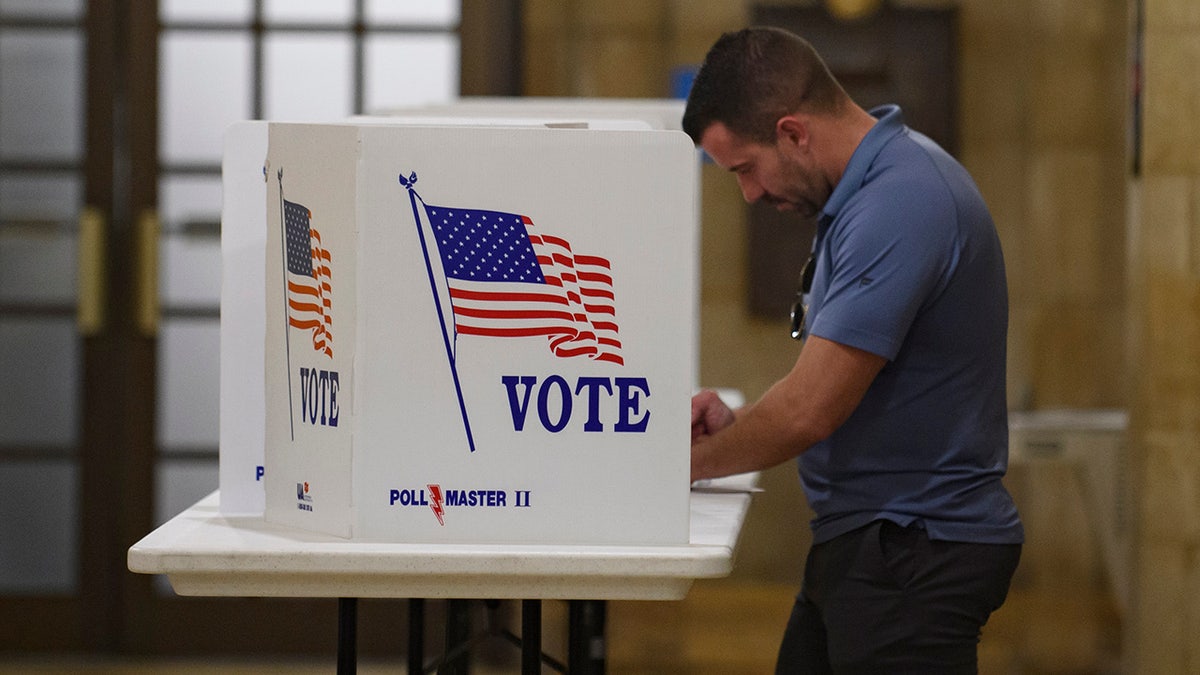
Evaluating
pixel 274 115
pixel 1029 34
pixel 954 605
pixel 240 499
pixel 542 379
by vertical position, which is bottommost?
pixel 954 605

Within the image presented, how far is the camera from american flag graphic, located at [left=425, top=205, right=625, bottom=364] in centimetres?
139

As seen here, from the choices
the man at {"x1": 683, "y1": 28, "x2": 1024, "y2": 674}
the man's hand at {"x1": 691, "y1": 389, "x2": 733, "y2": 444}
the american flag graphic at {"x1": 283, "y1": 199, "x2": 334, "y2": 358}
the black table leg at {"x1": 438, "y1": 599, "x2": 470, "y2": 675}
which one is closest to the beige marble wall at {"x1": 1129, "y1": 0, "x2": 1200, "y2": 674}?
the man at {"x1": 683, "y1": 28, "x2": 1024, "y2": 674}

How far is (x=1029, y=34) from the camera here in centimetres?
440

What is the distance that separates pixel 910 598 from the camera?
1.70 metres

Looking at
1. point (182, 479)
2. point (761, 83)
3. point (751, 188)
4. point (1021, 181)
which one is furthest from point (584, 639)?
point (1021, 181)

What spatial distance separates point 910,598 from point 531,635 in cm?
48

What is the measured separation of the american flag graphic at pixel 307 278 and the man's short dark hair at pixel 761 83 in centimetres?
63

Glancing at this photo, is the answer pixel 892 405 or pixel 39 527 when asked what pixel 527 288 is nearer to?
pixel 892 405

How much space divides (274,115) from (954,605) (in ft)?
10.1

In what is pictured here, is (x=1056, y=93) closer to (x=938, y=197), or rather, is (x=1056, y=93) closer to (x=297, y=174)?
(x=938, y=197)

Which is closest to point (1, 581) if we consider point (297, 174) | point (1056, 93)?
point (297, 174)

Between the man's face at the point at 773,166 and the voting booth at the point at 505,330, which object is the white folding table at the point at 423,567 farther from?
the man's face at the point at 773,166

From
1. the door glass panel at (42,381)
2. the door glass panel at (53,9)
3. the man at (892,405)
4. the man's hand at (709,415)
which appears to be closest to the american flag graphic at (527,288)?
the man at (892,405)

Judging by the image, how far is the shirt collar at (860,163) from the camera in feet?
5.78
